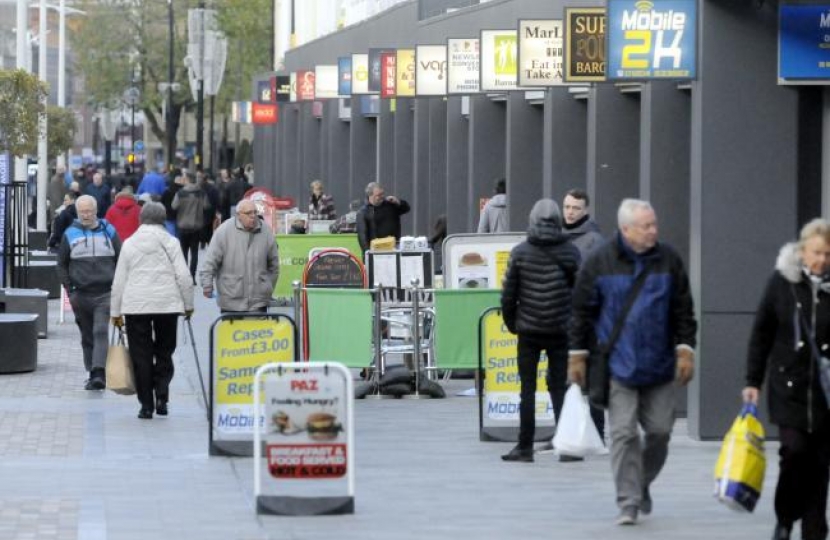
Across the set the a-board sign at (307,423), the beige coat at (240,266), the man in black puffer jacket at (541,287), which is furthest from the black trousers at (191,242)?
the a-board sign at (307,423)

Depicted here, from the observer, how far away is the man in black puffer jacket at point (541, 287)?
43.3ft

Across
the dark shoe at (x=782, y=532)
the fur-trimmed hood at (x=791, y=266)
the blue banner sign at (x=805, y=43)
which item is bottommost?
the dark shoe at (x=782, y=532)

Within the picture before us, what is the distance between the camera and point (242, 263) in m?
16.5

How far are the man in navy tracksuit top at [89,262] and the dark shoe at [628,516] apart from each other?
8064 millimetres

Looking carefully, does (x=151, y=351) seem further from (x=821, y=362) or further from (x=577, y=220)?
(x=821, y=362)

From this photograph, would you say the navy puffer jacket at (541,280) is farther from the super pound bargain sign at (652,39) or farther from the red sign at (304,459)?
the red sign at (304,459)

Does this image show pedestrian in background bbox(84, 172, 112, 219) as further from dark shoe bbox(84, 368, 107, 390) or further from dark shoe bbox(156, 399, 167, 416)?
dark shoe bbox(156, 399, 167, 416)

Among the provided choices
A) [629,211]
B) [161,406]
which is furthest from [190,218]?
[629,211]

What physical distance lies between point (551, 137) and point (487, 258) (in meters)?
3.68

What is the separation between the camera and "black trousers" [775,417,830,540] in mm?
9938

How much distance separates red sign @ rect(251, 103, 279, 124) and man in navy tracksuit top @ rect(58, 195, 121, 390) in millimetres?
35610

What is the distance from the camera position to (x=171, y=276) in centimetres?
1600

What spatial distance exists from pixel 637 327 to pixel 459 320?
6.99 m

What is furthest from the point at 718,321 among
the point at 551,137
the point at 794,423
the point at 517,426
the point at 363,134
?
the point at 363,134
